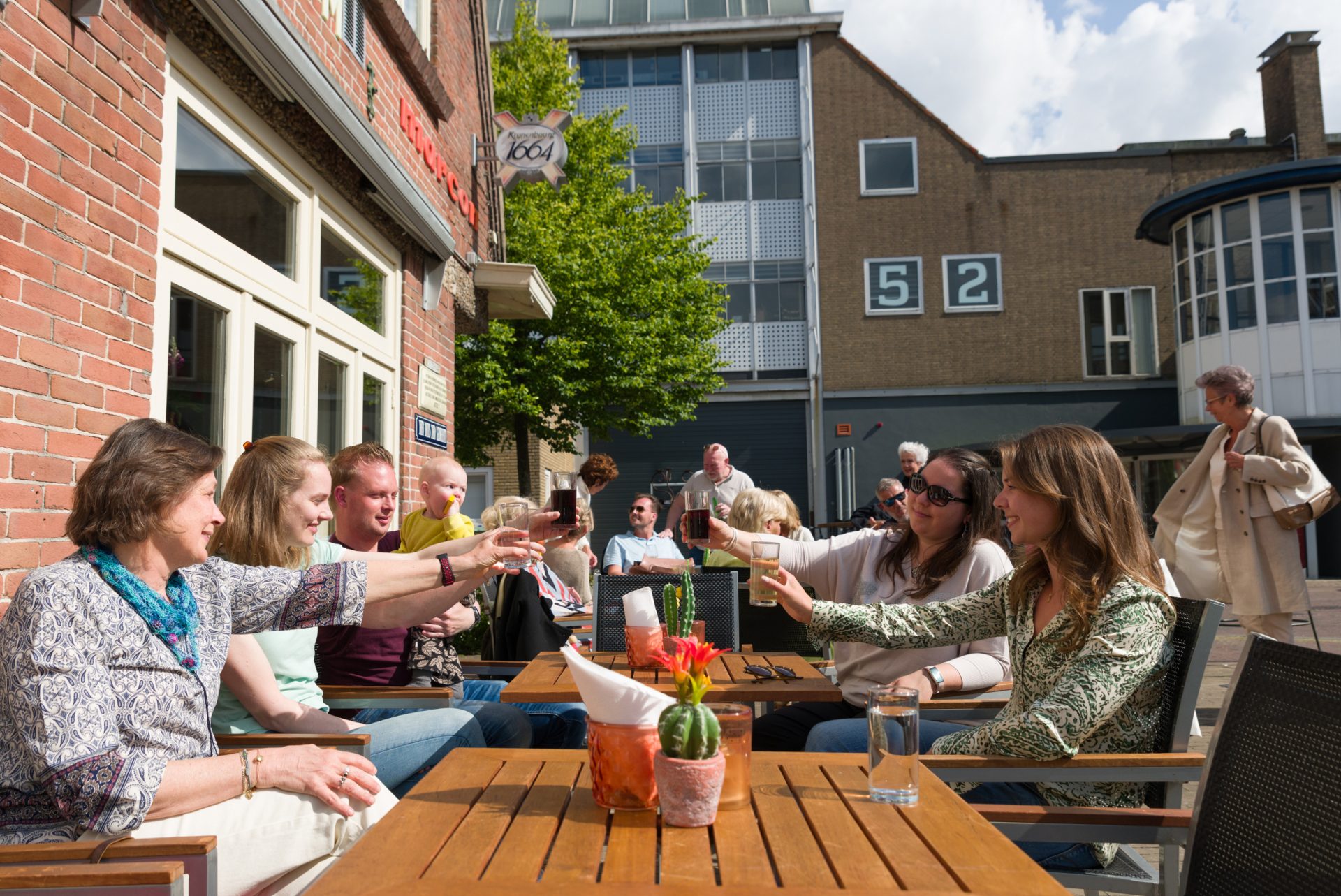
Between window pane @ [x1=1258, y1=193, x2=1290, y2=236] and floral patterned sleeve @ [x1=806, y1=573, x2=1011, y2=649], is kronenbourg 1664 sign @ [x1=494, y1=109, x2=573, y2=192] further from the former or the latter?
window pane @ [x1=1258, y1=193, x2=1290, y2=236]

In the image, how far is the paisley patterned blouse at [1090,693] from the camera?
213cm

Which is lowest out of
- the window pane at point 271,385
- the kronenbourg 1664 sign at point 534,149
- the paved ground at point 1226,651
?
the paved ground at point 1226,651

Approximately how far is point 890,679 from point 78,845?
233cm

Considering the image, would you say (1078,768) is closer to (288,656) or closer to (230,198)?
(288,656)

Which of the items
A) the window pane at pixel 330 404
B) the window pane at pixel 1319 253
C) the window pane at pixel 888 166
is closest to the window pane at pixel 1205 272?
the window pane at pixel 1319 253

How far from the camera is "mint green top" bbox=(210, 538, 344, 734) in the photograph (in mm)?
2697

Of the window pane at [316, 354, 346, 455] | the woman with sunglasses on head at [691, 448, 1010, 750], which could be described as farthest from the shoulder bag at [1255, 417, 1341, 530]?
the window pane at [316, 354, 346, 455]

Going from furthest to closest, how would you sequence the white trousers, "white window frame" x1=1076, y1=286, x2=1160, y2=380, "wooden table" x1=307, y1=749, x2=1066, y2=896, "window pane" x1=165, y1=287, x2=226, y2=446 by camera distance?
"white window frame" x1=1076, y1=286, x2=1160, y2=380 → "window pane" x1=165, y1=287, x2=226, y2=446 → the white trousers → "wooden table" x1=307, y1=749, x2=1066, y2=896

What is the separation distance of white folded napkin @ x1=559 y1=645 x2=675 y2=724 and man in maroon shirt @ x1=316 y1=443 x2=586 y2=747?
5.85 feet

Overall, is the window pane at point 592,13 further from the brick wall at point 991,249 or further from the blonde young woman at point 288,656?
the blonde young woman at point 288,656

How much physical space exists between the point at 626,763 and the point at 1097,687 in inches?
44.1

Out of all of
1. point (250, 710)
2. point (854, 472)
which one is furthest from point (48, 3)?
point (854, 472)

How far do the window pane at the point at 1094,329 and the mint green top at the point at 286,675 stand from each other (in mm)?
20346

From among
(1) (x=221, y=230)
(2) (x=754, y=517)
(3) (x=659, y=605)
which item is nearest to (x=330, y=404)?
(1) (x=221, y=230)
